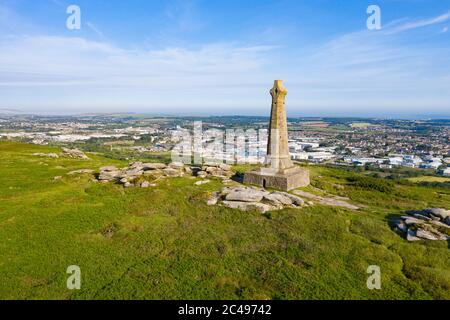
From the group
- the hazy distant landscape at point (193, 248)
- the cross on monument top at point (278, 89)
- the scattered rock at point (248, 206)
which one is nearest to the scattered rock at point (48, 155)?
the hazy distant landscape at point (193, 248)

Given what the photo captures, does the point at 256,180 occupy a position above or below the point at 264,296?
above

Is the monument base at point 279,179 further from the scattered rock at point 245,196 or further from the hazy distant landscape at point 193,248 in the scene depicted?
the scattered rock at point 245,196

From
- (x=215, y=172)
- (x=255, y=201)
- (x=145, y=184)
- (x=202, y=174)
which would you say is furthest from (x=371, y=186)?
(x=145, y=184)

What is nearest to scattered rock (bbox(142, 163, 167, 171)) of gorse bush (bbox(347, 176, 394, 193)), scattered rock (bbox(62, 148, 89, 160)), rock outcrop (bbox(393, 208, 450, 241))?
scattered rock (bbox(62, 148, 89, 160))

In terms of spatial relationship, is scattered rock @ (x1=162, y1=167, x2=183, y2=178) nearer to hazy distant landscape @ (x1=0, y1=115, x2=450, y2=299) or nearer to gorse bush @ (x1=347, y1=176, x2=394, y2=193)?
hazy distant landscape @ (x1=0, y1=115, x2=450, y2=299)

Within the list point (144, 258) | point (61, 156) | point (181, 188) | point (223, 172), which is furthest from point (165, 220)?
point (61, 156)

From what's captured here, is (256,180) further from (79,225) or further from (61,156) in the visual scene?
(61,156)
